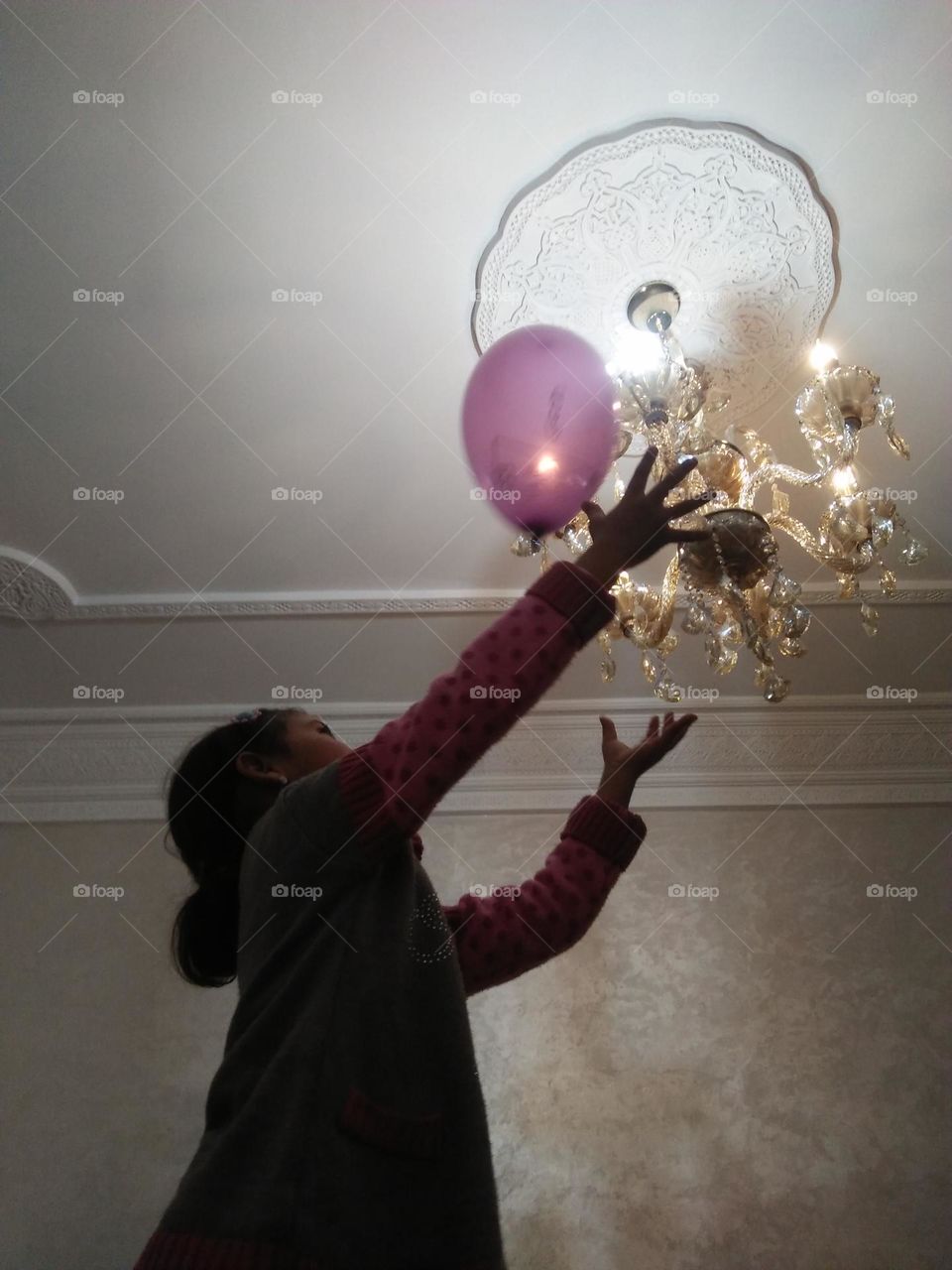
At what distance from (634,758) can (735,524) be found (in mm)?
531

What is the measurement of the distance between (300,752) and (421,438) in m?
1.42

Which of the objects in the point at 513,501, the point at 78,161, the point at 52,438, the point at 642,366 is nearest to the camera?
the point at 513,501

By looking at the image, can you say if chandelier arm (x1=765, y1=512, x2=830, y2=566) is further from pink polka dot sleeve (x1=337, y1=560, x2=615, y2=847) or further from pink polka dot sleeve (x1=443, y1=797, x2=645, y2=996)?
pink polka dot sleeve (x1=337, y1=560, x2=615, y2=847)

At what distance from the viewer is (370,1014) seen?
0.91m

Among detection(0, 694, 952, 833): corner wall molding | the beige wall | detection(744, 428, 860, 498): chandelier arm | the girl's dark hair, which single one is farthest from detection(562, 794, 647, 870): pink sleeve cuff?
detection(0, 694, 952, 833): corner wall molding

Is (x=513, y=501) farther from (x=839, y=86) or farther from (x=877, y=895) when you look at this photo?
(x=877, y=895)

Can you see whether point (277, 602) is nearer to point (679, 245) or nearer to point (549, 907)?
point (679, 245)

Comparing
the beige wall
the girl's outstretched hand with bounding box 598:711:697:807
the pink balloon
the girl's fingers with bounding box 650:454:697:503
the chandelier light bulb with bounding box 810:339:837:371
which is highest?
the chandelier light bulb with bounding box 810:339:837:371

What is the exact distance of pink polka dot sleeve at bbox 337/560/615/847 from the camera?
93 centimetres

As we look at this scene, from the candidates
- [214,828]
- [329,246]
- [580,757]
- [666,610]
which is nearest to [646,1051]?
[580,757]

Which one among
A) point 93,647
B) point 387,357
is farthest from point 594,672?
point 93,647

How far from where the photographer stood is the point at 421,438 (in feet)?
8.09

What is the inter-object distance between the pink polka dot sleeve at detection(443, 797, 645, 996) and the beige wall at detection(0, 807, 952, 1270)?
71.1 inches

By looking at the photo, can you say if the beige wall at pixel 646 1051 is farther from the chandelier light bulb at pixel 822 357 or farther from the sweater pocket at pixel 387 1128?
the sweater pocket at pixel 387 1128
